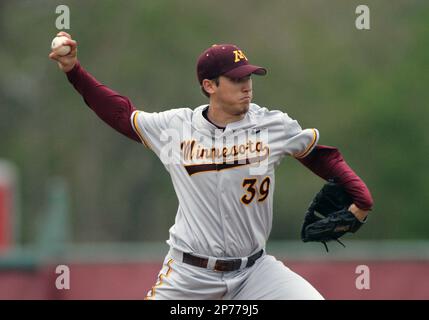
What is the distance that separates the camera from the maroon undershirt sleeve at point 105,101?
7.36m

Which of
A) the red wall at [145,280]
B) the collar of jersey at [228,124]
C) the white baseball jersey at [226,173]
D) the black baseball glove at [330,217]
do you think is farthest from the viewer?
the red wall at [145,280]

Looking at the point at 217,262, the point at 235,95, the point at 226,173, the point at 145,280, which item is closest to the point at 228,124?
the point at 235,95

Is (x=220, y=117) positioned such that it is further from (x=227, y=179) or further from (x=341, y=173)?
(x=341, y=173)

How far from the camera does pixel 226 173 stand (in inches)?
277

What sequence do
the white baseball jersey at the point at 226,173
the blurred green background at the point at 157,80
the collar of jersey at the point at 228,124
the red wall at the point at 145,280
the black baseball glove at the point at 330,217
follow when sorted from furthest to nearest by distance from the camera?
1. the blurred green background at the point at 157,80
2. the red wall at the point at 145,280
3. the black baseball glove at the point at 330,217
4. the collar of jersey at the point at 228,124
5. the white baseball jersey at the point at 226,173

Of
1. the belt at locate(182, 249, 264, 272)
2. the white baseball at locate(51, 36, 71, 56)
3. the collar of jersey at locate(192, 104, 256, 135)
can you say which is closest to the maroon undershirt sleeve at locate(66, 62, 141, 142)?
Result: the white baseball at locate(51, 36, 71, 56)

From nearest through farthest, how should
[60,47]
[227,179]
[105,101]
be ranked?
[227,179], [60,47], [105,101]

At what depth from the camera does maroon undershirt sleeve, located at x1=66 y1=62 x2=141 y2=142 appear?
736 centimetres

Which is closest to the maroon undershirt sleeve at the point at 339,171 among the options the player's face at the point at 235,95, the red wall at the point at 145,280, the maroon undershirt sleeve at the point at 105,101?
the player's face at the point at 235,95

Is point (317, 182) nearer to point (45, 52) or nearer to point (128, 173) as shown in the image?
point (128, 173)

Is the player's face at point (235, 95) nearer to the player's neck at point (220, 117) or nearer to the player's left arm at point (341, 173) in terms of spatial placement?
the player's neck at point (220, 117)

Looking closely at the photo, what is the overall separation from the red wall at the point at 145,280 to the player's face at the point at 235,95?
604cm

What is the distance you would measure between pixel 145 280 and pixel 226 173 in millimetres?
6468

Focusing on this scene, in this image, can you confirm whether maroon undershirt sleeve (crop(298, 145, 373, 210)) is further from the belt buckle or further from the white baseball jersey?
the belt buckle
